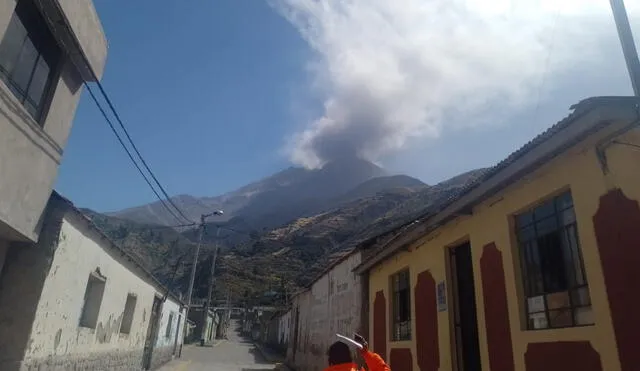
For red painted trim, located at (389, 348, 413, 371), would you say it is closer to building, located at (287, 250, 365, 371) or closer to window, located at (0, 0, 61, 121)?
building, located at (287, 250, 365, 371)

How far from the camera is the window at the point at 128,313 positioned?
13325 millimetres

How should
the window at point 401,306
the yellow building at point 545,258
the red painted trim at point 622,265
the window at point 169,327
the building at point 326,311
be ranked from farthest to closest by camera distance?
the window at point 169,327, the building at point 326,311, the window at point 401,306, the yellow building at point 545,258, the red painted trim at point 622,265

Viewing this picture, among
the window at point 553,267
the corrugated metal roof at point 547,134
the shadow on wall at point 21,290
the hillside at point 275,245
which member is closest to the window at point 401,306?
the corrugated metal roof at point 547,134

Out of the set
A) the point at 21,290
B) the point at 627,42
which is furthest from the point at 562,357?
the point at 21,290

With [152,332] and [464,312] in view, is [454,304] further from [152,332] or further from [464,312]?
[152,332]

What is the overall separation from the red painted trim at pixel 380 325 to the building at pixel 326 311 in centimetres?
86

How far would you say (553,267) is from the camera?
5227mm

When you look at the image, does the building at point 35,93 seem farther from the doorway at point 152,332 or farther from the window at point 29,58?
the doorway at point 152,332

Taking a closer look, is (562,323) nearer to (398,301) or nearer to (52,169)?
(398,301)

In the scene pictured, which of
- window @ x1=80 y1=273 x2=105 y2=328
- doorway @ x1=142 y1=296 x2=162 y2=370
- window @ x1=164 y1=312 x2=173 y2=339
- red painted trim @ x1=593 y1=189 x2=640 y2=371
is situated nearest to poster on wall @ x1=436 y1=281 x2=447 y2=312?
red painted trim @ x1=593 y1=189 x2=640 y2=371

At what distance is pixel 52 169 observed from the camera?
7.44 meters

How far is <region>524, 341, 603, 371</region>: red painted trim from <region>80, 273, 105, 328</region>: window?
878 centimetres

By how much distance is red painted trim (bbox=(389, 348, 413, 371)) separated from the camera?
9035mm

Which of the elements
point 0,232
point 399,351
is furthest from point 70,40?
point 399,351
